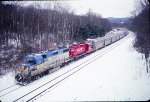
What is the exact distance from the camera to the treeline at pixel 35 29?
4144cm

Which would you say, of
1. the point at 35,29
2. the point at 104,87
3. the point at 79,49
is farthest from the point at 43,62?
the point at 35,29

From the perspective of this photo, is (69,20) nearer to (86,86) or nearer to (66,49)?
(66,49)

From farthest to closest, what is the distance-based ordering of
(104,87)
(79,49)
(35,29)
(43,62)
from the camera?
1. (35,29)
2. (79,49)
3. (43,62)
4. (104,87)

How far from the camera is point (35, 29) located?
160ft

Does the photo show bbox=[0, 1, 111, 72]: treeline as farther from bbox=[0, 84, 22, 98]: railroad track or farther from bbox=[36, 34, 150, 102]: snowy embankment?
bbox=[36, 34, 150, 102]: snowy embankment

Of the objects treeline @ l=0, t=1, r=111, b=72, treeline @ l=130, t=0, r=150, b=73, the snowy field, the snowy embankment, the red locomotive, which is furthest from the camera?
treeline @ l=0, t=1, r=111, b=72

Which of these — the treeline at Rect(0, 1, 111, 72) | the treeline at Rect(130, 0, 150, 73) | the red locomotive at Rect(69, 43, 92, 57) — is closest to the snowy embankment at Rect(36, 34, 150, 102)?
the treeline at Rect(130, 0, 150, 73)

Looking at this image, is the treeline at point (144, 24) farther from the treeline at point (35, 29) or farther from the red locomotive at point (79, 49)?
the treeline at point (35, 29)

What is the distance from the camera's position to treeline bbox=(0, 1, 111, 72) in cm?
4144

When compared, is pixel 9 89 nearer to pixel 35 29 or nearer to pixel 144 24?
pixel 144 24

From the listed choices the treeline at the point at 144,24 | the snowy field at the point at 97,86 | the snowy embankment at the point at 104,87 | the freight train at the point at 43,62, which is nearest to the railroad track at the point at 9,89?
the snowy field at the point at 97,86

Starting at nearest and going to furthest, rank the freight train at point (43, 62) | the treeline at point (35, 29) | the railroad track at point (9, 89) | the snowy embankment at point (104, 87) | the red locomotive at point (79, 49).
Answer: the snowy embankment at point (104, 87) → the railroad track at point (9, 89) → the freight train at point (43, 62) → the red locomotive at point (79, 49) → the treeline at point (35, 29)

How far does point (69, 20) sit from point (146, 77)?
4220 centimetres

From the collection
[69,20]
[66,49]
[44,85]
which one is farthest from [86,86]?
[69,20]
